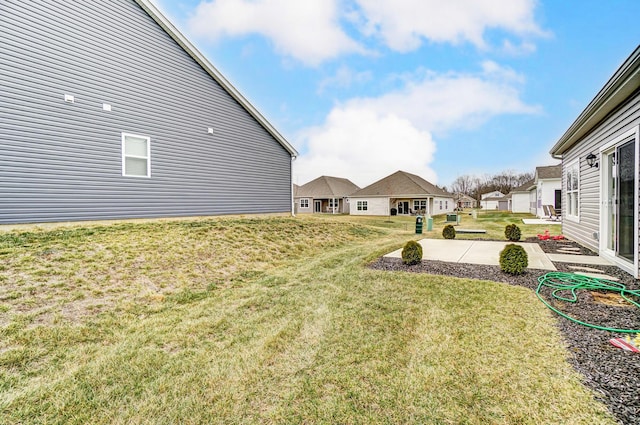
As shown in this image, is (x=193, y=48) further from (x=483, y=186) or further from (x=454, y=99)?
(x=483, y=186)

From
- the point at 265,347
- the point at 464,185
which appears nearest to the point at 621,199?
the point at 265,347

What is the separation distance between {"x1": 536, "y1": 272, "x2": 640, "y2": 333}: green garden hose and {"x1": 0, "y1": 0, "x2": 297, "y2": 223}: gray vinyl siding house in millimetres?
10428

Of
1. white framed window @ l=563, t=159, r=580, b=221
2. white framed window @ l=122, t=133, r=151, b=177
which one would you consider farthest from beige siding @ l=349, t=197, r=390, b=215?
white framed window @ l=122, t=133, r=151, b=177

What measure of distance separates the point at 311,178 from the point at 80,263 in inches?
1595

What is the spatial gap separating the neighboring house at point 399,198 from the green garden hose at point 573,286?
25798 mm

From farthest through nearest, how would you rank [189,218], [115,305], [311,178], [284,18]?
[311,178] < [284,18] < [189,218] < [115,305]

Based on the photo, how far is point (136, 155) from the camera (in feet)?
30.7

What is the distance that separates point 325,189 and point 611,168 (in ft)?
110

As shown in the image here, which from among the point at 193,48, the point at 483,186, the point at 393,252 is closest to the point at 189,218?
the point at 193,48

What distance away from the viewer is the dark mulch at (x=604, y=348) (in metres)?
2.13

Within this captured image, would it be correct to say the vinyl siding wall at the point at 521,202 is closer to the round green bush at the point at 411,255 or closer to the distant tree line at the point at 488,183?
the distant tree line at the point at 488,183

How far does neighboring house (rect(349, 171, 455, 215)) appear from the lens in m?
31.2

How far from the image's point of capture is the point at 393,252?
7.92 metres

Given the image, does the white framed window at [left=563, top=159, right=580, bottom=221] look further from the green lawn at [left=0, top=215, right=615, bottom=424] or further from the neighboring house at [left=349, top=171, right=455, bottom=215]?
the neighboring house at [left=349, top=171, right=455, bottom=215]
